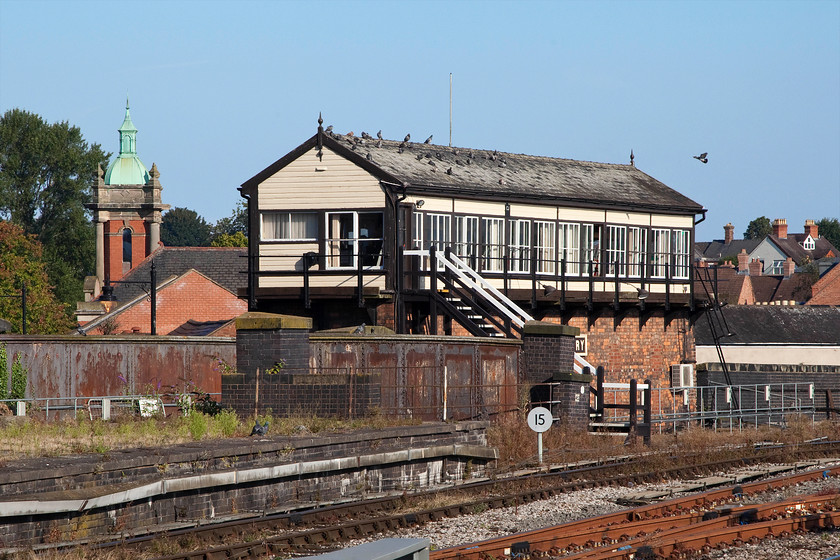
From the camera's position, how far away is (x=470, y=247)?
32.2m

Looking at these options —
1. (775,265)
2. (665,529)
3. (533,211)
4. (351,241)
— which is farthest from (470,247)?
(775,265)

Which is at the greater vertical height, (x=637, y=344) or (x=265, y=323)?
(x=265, y=323)

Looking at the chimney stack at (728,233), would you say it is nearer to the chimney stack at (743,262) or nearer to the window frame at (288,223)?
the chimney stack at (743,262)

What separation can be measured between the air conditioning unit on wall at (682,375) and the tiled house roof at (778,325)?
1293cm

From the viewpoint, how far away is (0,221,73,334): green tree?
64062mm

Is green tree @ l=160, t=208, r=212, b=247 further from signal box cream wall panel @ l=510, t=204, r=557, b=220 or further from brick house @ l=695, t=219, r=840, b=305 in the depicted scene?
signal box cream wall panel @ l=510, t=204, r=557, b=220

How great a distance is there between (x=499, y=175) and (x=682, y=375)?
8641 millimetres

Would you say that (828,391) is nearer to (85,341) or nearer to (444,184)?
(444,184)

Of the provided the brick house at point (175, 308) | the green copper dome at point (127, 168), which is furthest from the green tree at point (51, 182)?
the brick house at point (175, 308)

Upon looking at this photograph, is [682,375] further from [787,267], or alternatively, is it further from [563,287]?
[787,267]

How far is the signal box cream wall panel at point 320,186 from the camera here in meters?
30.8

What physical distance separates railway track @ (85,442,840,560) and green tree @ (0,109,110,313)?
78.1 metres

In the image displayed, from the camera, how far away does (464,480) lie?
2005 cm

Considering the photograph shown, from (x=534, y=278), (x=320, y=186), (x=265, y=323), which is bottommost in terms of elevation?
(x=265, y=323)
